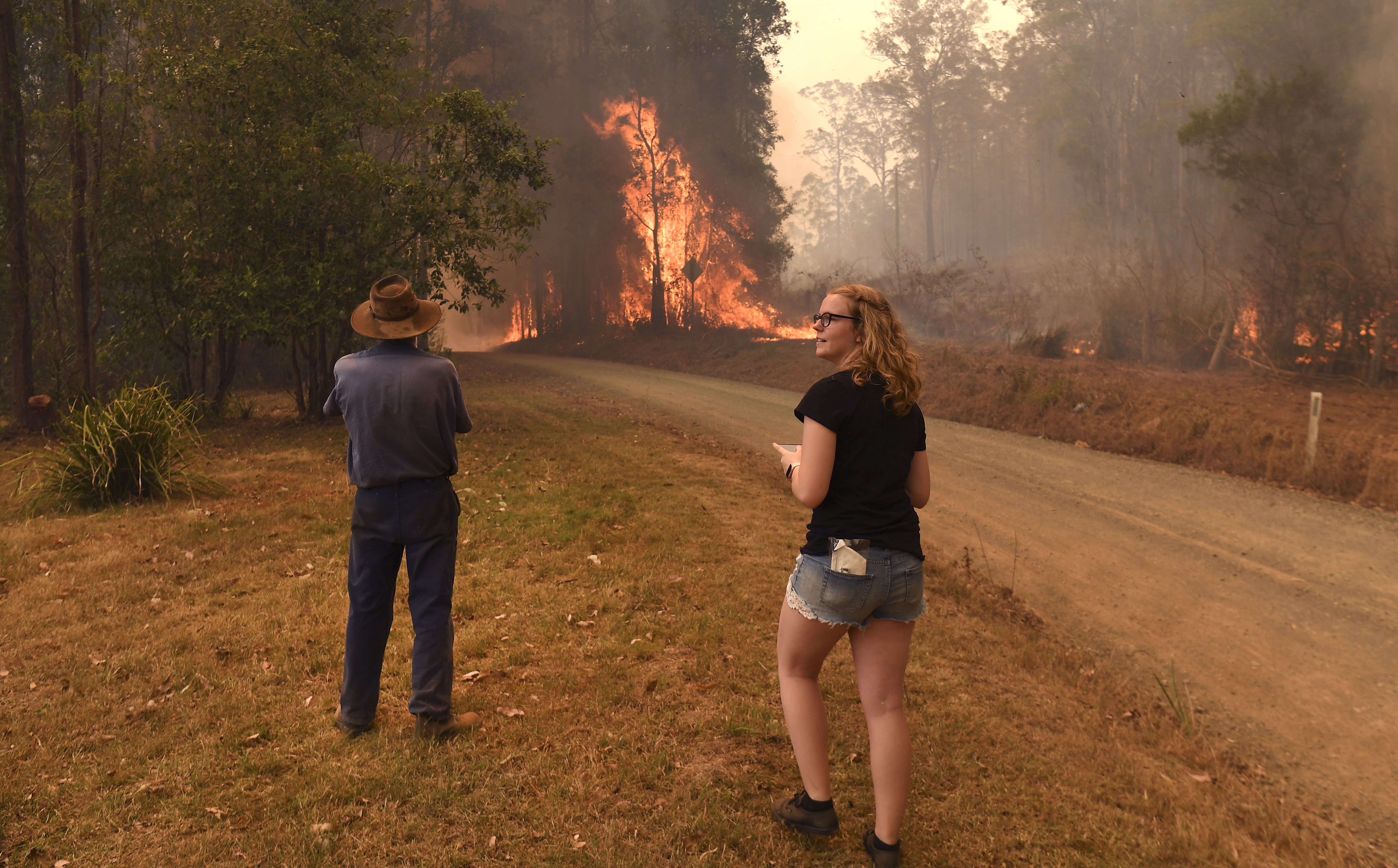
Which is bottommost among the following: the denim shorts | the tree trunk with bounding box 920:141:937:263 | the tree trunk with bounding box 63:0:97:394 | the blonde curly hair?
the denim shorts

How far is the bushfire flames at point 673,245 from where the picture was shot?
35.1 metres

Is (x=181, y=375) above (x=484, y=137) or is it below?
below

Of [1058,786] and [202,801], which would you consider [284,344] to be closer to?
[202,801]

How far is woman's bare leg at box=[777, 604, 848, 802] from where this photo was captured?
3176 mm

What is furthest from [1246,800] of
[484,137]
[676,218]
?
[676,218]

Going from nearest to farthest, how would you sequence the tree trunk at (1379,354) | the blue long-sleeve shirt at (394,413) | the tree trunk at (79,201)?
the blue long-sleeve shirt at (394,413)
the tree trunk at (79,201)
the tree trunk at (1379,354)

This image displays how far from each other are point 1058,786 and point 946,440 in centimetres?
1036

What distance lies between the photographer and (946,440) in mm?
14156

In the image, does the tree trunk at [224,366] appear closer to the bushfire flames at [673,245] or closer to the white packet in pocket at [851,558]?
the white packet in pocket at [851,558]

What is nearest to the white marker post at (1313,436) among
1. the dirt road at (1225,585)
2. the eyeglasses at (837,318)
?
the dirt road at (1225,585)

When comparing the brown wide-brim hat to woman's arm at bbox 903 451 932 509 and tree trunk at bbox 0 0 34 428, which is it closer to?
woman's arm at bbox 903 451 932 509

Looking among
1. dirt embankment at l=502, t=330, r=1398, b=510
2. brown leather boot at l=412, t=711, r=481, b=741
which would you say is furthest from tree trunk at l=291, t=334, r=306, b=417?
brown leather boot at l=412, t=711, r=481, b=741

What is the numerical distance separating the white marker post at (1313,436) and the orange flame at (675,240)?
23.2m

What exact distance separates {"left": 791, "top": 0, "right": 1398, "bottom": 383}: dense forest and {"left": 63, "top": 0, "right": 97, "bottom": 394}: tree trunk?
20375 millimetres
